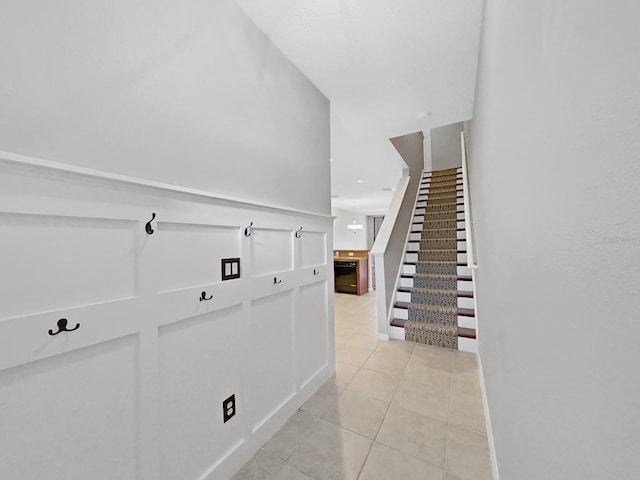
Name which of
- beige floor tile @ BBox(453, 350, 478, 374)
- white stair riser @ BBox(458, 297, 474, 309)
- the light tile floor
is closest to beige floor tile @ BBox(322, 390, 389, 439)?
the light tile floor

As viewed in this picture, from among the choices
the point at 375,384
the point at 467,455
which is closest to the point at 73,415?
the point at 467,455

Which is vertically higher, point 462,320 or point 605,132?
point 605,132

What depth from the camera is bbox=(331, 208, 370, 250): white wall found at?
29.7ft

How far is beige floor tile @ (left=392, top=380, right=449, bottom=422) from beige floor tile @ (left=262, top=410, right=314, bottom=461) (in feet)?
2.24

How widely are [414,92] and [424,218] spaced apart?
2790mm

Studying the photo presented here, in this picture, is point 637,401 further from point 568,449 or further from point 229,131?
point 229,131

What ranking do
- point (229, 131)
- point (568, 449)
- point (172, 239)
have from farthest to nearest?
point (229, 131) < point (172, 239) < point (568, 449)

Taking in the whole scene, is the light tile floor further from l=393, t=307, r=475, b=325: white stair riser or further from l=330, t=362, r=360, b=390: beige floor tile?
l=393, t=307, r=475, b=325: white stair riser

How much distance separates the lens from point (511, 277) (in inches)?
35.9

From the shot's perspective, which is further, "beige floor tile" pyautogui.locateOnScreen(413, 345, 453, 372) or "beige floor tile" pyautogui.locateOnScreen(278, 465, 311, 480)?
"beige floor tile" pyautogui.locateOnScreen(413, 345, 453, 372)

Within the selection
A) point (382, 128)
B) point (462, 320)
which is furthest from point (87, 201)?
point (462, 320)

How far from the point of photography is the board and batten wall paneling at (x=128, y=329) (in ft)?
2.42

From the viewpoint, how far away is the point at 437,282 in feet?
11.7

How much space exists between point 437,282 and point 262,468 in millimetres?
2967
